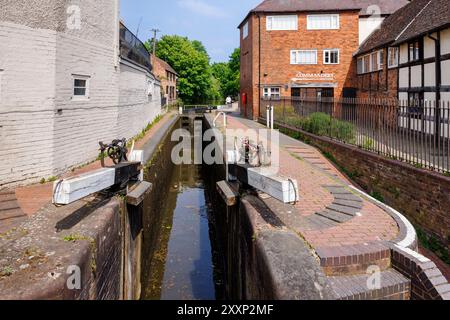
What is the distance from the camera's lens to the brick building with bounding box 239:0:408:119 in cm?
2762

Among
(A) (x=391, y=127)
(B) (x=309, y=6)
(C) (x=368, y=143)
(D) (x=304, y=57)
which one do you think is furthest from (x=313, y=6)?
(A) (x=391, y=127)

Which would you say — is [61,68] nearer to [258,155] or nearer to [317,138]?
[258,155]

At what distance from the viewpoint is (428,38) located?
47.3 ft

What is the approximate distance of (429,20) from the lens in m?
14.6

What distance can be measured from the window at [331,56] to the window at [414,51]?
11.9 metres

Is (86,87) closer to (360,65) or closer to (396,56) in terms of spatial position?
(396,56)

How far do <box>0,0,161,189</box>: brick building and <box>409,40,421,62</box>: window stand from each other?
42.2ft

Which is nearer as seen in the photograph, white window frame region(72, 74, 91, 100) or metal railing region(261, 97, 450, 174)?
metal railing region(261, 97, 450, 174)

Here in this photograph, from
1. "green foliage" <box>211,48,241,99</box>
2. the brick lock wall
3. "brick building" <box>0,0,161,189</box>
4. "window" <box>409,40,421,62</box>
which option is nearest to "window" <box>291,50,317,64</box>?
the brick lock wall

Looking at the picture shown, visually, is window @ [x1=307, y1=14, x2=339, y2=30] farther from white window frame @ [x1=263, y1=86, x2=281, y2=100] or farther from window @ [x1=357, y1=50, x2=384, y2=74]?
white window frame @ [x1=263, y1=86, x2=281, y2=100]

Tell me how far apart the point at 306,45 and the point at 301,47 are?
1.40ft

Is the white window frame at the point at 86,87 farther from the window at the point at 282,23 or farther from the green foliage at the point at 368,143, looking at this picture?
the window at the point at 282,23
